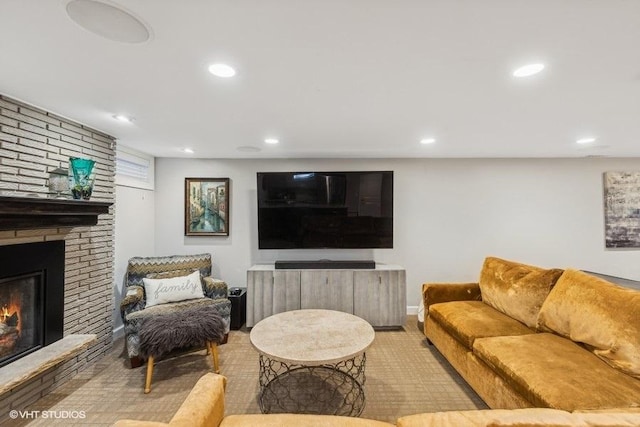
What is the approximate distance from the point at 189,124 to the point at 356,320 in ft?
7.56

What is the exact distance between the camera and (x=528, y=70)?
1591mm

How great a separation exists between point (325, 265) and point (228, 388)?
1728mm

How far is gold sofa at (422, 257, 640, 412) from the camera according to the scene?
152 centimetres

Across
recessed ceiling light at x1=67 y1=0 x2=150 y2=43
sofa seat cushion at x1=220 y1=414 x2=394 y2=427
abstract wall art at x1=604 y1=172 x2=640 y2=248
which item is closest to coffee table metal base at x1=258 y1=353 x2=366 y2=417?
sofa seat cushion at x1=220 y1=414 x2=394 y2=427

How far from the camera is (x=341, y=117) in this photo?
2.37m

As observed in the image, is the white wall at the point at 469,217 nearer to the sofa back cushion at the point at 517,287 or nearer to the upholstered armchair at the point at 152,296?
the upholstered armchair at the point at 152,296

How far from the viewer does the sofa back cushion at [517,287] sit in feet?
7.68

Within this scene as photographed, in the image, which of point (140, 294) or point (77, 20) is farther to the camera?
point (140, 294)

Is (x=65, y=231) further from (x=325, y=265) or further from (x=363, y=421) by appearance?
(x=363, y=421)

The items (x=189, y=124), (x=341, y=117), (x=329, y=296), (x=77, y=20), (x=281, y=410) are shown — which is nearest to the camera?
(x=77, y=20)

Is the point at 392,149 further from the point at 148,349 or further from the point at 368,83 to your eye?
the point at 148,349

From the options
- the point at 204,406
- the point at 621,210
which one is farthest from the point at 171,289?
the point at 621,210

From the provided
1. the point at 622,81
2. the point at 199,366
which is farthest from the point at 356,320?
the point at 622,81

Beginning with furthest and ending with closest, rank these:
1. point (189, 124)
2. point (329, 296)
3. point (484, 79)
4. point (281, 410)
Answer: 1. point (329, 296)
2. point (189, 124)
3. point (281, 410)
4. point (484, 79)
